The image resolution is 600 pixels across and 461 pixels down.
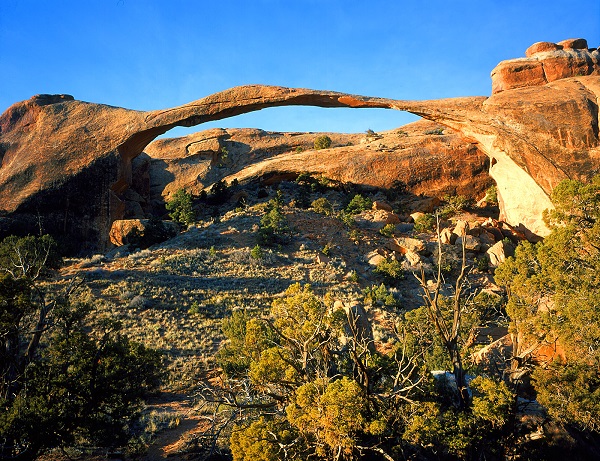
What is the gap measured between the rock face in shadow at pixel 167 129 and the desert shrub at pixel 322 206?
8736 mm

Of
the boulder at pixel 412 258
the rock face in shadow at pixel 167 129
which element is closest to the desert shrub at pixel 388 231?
the boulder at pixel 412 258

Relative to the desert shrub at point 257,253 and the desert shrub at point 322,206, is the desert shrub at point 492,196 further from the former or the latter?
the desert shrub at point 257,253

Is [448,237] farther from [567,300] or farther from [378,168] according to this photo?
[567,300]

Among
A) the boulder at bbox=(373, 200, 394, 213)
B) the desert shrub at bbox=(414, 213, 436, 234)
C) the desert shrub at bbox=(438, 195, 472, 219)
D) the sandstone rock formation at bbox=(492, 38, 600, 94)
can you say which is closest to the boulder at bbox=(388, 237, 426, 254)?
the desert shrub at bbox=(414, 213, 436, 234)

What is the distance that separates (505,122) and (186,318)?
17.5 meters

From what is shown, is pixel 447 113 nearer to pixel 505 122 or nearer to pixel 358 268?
pixel 505 122

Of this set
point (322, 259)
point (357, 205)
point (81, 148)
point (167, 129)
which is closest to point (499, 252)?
point (322, 259)

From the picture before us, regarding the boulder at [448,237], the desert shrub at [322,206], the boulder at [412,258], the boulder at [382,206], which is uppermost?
the desert shrub at [322,206]

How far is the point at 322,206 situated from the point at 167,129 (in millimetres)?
11656

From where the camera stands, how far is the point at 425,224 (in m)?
30.0

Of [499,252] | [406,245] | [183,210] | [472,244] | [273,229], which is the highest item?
[183,210]

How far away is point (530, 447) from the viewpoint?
931 centimetres

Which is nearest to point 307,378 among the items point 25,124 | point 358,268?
point 358,268

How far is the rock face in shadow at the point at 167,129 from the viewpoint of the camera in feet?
68.0
